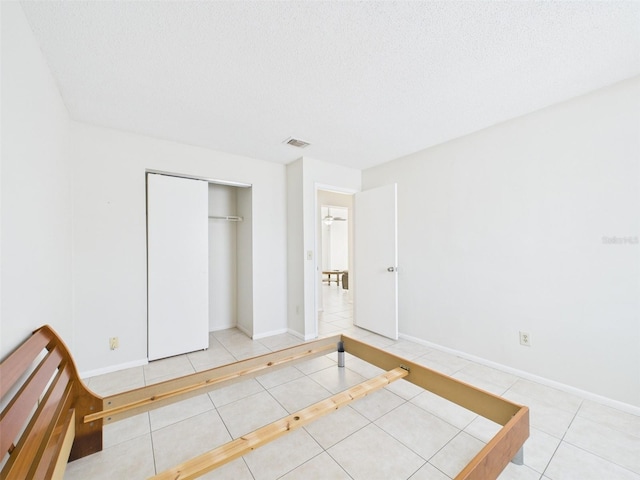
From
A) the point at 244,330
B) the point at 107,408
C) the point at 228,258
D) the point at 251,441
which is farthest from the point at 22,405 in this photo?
the point at 228,258

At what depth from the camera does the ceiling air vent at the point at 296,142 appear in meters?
3.08

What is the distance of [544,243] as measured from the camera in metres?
2.43

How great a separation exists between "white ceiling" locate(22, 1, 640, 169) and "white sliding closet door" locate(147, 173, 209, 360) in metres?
0.75

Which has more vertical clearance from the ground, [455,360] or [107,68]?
[107,68]

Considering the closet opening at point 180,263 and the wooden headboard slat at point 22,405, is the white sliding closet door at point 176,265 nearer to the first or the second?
the closet opening at point 180,263

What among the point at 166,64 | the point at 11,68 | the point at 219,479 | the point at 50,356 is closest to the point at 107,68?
the point at 166,64

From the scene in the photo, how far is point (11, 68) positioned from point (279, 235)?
9.60ft

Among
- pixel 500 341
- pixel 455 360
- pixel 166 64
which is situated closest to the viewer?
pixel 166 64

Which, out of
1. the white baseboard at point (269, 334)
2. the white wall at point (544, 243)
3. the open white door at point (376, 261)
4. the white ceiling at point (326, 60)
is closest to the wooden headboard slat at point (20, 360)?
the white ceiling at point (326, 60)

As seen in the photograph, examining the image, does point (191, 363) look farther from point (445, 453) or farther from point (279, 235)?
point (445, 453)

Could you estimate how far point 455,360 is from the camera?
2939 mm

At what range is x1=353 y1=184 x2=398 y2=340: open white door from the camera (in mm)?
3590

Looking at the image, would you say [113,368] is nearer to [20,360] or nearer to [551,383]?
[20,360]

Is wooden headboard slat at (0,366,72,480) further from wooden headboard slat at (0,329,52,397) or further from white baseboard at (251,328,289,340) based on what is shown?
white baseboard at (251,328,289,340)
